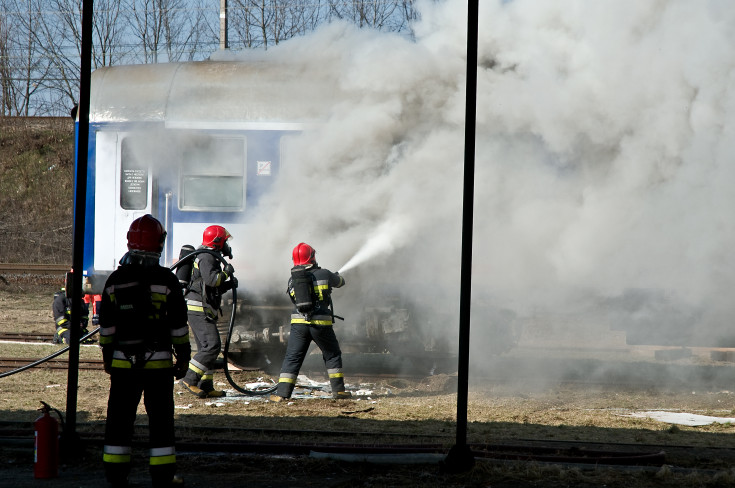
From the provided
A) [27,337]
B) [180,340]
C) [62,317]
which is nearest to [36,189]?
[27,337]

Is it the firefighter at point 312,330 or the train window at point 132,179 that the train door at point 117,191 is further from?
the firefighter at point 312,330

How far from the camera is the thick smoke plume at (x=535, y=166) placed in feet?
28.3

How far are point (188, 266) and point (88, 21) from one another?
138 inches

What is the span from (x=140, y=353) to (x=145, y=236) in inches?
27.1

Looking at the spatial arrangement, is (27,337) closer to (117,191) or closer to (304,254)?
(117,191)

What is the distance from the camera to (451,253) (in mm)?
9359

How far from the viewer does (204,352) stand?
8.19 meters

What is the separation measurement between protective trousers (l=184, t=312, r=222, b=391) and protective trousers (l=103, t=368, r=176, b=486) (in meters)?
3.66

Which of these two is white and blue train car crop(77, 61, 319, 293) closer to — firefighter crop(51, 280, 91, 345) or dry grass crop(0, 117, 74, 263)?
firefighter crop(51, 280, 91, 345)

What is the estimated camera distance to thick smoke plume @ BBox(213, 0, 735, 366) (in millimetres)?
8633

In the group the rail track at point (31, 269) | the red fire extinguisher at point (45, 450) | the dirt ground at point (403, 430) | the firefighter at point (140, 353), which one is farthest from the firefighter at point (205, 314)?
the rail track at point (31, 269)

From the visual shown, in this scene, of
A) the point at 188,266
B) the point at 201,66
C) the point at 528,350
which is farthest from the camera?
the point at 528,350

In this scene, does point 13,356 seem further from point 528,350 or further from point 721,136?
point 721,136

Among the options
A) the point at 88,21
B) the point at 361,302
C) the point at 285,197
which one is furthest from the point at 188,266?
the point at 88,21
